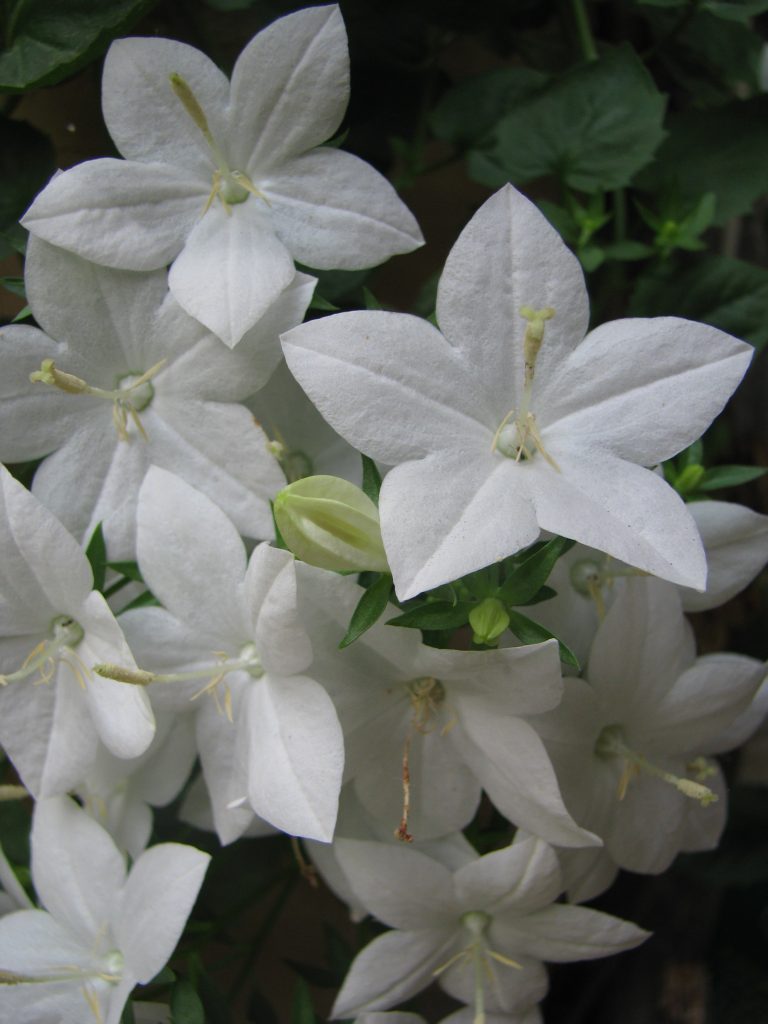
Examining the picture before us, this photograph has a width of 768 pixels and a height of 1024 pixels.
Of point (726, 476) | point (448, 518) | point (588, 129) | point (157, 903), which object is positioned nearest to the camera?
point (448, 518)

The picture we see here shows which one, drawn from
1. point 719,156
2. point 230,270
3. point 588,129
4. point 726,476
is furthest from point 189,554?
point 719,156

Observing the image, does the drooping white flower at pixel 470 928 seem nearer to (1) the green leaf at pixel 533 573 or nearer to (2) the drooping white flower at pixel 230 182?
(1) the green leaf at pixel 533 573

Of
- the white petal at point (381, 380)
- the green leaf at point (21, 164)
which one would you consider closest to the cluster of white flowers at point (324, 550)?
the white petal at point (381, 380)

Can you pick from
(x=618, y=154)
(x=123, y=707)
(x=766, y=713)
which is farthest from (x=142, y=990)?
(x=618, y=154)

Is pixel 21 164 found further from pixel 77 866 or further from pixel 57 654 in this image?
→ pixel 77 866

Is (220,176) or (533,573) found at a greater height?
(220,176)

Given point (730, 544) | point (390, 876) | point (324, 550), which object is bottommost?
point (390, 876)
